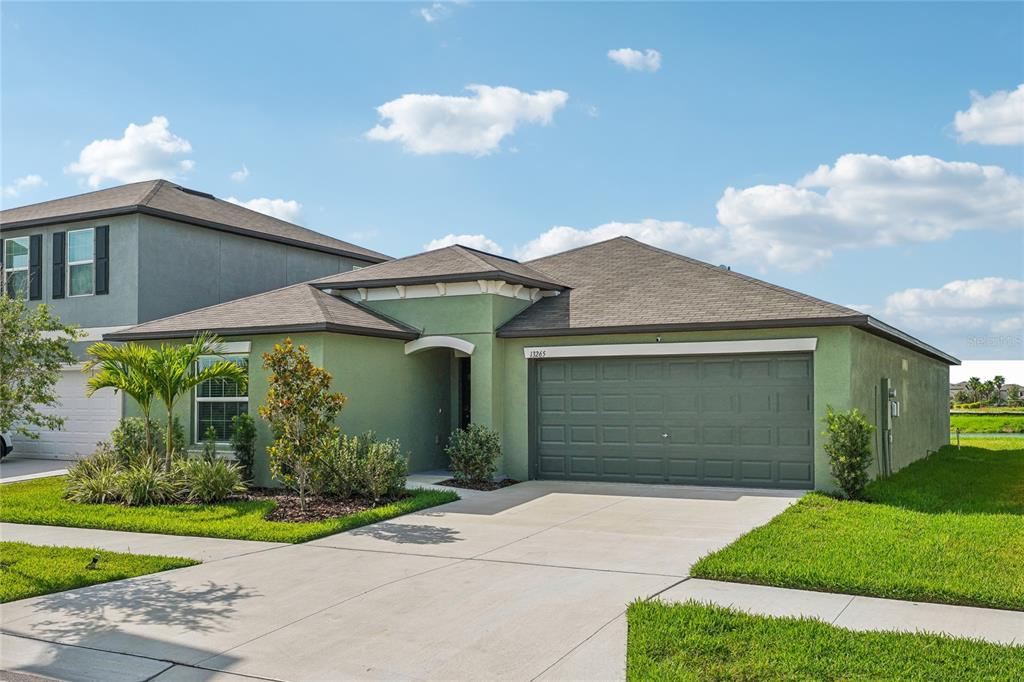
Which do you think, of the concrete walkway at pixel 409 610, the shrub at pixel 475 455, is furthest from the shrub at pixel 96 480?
the shrub at pixel 475 455

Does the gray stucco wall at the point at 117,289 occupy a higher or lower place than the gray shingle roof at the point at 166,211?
lower

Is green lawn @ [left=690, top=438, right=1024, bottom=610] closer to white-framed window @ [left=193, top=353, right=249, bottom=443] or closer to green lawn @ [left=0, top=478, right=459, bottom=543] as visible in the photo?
green lawn @ [left=0, top=478, right=459, bottom=543]

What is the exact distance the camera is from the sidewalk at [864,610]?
688 centimetres

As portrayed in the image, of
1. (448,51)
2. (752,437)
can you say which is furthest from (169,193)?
(752,437)

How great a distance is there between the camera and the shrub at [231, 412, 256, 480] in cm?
1545

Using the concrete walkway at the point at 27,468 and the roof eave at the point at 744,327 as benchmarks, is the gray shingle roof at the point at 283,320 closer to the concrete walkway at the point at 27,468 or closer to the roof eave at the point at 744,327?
the roof eave at the point at 744,327

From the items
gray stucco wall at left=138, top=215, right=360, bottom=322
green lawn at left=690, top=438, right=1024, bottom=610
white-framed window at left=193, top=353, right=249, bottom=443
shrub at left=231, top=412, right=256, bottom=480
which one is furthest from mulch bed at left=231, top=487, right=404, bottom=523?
gray stucco wall at left=138, top=215, right=360, bottom=322

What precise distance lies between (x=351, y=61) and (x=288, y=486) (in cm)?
762

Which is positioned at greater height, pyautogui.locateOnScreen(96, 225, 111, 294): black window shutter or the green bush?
pyautogui.locateOnScreen(96, 225, 111, 294): black window shutter

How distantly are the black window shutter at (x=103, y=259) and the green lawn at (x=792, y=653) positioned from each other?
17.2 m

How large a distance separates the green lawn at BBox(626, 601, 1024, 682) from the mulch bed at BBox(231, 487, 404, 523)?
6723 mm

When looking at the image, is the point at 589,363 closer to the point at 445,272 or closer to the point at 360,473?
the point at 445,272

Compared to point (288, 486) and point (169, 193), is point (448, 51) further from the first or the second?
point (169, 193)

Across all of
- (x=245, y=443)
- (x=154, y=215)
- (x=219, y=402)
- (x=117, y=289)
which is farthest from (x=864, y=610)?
(x=117, y=289)
